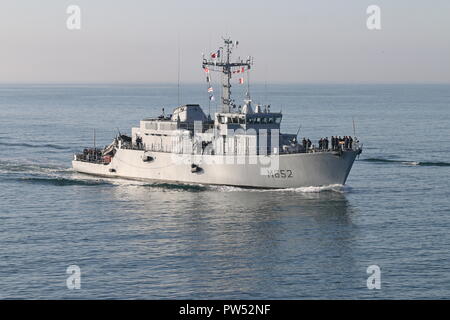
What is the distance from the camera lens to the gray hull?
55406mm

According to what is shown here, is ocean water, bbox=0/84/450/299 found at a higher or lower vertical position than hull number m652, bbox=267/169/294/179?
lower

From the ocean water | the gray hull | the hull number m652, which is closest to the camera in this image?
the ocean water

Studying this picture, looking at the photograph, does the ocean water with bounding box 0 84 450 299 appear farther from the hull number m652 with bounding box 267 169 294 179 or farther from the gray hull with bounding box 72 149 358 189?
the hull number m652 with bounding box 267 169 294 179

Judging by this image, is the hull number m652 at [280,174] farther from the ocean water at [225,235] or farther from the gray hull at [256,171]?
the ocean water at [225,235]

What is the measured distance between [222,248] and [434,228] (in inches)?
536

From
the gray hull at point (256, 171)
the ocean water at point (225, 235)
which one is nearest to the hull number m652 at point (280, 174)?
the gray hull at point (256, 171)

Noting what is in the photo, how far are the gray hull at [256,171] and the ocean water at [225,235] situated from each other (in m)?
0.79

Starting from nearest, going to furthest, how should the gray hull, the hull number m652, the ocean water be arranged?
the ocean water
the gray hull
the hull number m652

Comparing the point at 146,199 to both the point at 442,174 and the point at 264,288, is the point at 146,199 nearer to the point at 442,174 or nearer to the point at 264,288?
the point at 264,288

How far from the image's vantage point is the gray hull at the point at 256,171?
182 ft

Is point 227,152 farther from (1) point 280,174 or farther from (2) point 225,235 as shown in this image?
(2) point 225,235

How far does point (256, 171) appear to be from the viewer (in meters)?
56.8

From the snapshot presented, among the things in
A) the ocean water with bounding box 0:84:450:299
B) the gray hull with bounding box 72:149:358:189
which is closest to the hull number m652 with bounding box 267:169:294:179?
the gray hull with bounding box 72:149:358:189

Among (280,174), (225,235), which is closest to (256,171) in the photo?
(280,174)
